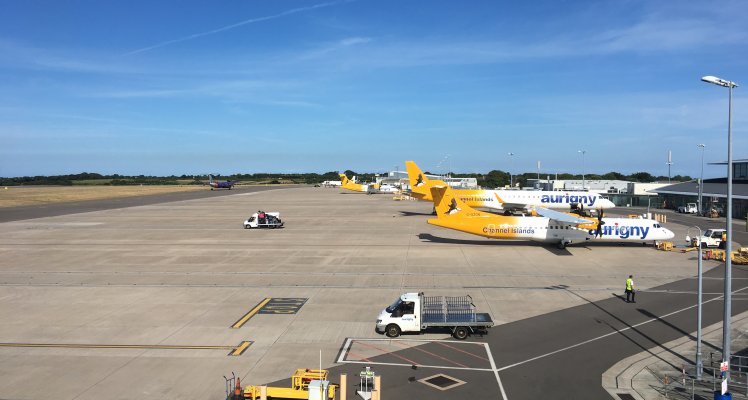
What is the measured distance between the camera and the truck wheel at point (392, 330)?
21.9 meters

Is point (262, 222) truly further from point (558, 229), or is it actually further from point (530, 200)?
point (530, 200)

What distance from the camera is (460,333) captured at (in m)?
21.6

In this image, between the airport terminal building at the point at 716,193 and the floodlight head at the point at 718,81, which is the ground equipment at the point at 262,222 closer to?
the floodlight head at the point at 718,81

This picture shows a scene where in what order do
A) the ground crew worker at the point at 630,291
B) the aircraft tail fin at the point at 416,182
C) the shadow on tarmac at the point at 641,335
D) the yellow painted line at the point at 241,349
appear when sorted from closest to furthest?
the shadow on tarmac at the point at 641,335
the yellow painted line at the point at 241,349
the ground crew worker at the point at 630,291
the aircraft tail fin at the point at 416,182

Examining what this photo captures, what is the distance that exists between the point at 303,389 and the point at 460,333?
850 centimetres

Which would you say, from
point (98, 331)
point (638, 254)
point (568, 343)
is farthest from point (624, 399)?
point (638, 254)

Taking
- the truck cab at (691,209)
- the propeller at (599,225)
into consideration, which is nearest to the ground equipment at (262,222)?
the propeller at (599,225)

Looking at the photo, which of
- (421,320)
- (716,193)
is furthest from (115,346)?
(716,193)

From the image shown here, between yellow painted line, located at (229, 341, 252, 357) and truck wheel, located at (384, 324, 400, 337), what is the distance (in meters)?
6.15

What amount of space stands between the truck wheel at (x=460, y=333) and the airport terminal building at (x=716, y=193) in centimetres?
6628

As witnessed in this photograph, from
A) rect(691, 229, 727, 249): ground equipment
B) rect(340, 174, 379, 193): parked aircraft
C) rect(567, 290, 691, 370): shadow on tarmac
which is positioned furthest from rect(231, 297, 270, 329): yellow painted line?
rect(340, 174, 379, 193): parked aircraft

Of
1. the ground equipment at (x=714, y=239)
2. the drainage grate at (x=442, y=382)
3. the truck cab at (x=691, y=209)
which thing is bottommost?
the drainage grate at (x=442, y=382)

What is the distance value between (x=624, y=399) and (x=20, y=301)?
31665 millimetres

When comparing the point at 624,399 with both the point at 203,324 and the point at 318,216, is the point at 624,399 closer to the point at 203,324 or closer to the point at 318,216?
the point at 203,324
